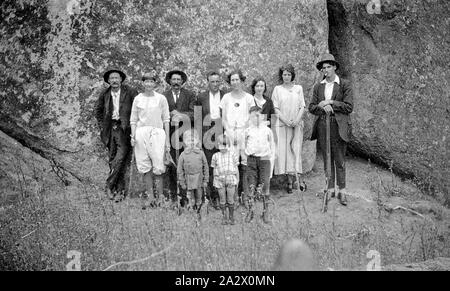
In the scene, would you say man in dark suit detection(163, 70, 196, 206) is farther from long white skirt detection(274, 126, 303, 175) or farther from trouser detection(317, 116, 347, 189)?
trouser detection(317, 116, 347, 189)

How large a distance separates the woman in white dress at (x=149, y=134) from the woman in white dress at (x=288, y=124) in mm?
1711

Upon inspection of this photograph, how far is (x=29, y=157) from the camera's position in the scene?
8.48 metres

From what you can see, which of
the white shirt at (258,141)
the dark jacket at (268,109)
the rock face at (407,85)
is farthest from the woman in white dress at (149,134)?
the rock face at (407,85)

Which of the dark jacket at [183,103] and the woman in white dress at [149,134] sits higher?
the dark jacket at [183,103]

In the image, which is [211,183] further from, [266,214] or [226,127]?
[266,214]

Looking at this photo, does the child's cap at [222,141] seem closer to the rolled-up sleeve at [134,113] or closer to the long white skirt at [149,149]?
the long white skirt at [149,149]

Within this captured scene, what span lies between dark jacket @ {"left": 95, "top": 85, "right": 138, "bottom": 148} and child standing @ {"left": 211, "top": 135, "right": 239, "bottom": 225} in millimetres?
1365

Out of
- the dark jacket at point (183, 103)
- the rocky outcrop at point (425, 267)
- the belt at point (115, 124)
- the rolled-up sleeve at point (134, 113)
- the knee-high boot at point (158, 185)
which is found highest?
the dark jacket at point (183, 103)

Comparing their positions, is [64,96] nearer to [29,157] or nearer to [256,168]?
[29,157]

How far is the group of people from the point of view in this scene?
7.68 meters

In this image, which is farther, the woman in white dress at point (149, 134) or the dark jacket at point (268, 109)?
the dark jacket at point (268, 109)

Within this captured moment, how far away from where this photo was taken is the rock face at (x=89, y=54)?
8.67 metres
